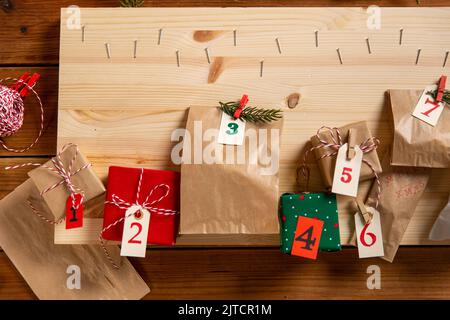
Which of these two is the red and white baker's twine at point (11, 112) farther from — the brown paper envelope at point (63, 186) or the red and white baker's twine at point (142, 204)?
the red and white baker's twine at point (142, 204)

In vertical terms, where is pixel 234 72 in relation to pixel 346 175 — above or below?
above

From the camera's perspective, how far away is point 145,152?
999mm

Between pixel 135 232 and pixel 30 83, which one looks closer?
pixel 135 232

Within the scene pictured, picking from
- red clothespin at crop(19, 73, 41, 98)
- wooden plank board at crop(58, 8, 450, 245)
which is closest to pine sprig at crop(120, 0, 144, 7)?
wooden plank board at crop(58, 8, 450, 245)

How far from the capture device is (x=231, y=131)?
943 mm

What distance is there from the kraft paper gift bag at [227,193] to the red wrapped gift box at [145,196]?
1.7 inches

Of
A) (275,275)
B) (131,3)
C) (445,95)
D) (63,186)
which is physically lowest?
(275,275)

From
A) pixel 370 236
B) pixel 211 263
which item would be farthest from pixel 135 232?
pixel 370 236

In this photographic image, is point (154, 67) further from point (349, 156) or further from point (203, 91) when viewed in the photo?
point (349, 156)

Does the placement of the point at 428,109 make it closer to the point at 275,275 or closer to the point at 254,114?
the point at 254,114

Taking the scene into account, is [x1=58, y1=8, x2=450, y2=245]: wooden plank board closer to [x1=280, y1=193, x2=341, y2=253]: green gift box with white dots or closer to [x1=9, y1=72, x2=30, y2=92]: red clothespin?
[x1=280, y1=193, x2=341, y2=253]: green gift box with white dots

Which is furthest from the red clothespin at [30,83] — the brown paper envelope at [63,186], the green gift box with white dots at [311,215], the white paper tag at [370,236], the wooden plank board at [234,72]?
the white paper tag at [370,236]

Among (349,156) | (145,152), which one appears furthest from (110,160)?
(349,156)

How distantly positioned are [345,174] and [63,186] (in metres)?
0.63
